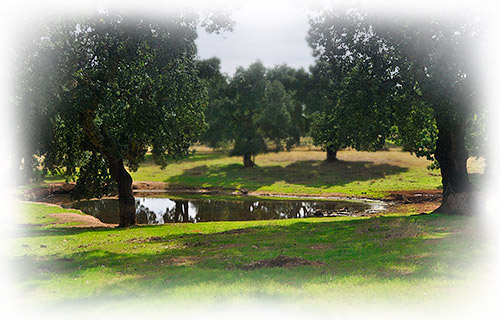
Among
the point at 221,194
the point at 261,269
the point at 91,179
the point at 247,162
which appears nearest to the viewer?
the point at 261,269

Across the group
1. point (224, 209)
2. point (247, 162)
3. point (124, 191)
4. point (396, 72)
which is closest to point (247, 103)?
point (247, 162)

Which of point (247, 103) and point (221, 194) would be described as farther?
point (247, 103)

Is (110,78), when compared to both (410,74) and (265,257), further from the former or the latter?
(410,74)

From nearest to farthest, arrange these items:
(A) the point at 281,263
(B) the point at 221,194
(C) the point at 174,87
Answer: (A) the point at 281,263, (C) the point at 174,87, (B) the point at 221,194

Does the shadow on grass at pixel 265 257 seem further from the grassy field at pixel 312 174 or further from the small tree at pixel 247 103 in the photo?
the small tree at pixel 247 103

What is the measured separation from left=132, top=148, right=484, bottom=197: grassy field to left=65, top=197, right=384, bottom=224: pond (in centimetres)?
825

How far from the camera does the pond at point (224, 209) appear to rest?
125 feet

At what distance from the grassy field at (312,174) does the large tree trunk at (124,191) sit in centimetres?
3010

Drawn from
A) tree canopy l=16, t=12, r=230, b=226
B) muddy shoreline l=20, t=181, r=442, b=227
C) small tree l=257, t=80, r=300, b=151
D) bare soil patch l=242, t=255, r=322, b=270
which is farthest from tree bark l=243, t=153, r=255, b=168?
bare soil patch l=242, t=255, r=322, b=270

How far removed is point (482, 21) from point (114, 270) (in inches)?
783

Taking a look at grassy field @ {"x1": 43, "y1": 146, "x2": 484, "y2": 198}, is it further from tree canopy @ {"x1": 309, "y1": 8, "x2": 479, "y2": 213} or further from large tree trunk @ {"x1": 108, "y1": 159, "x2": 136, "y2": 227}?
large tree trunk @ {"x1": 108, "y1": 159, "x2": 136, "y2": 227}

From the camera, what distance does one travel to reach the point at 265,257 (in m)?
14.5

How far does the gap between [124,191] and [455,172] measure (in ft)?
71.5

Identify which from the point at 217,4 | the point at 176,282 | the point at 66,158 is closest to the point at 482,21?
the point at 217,4
